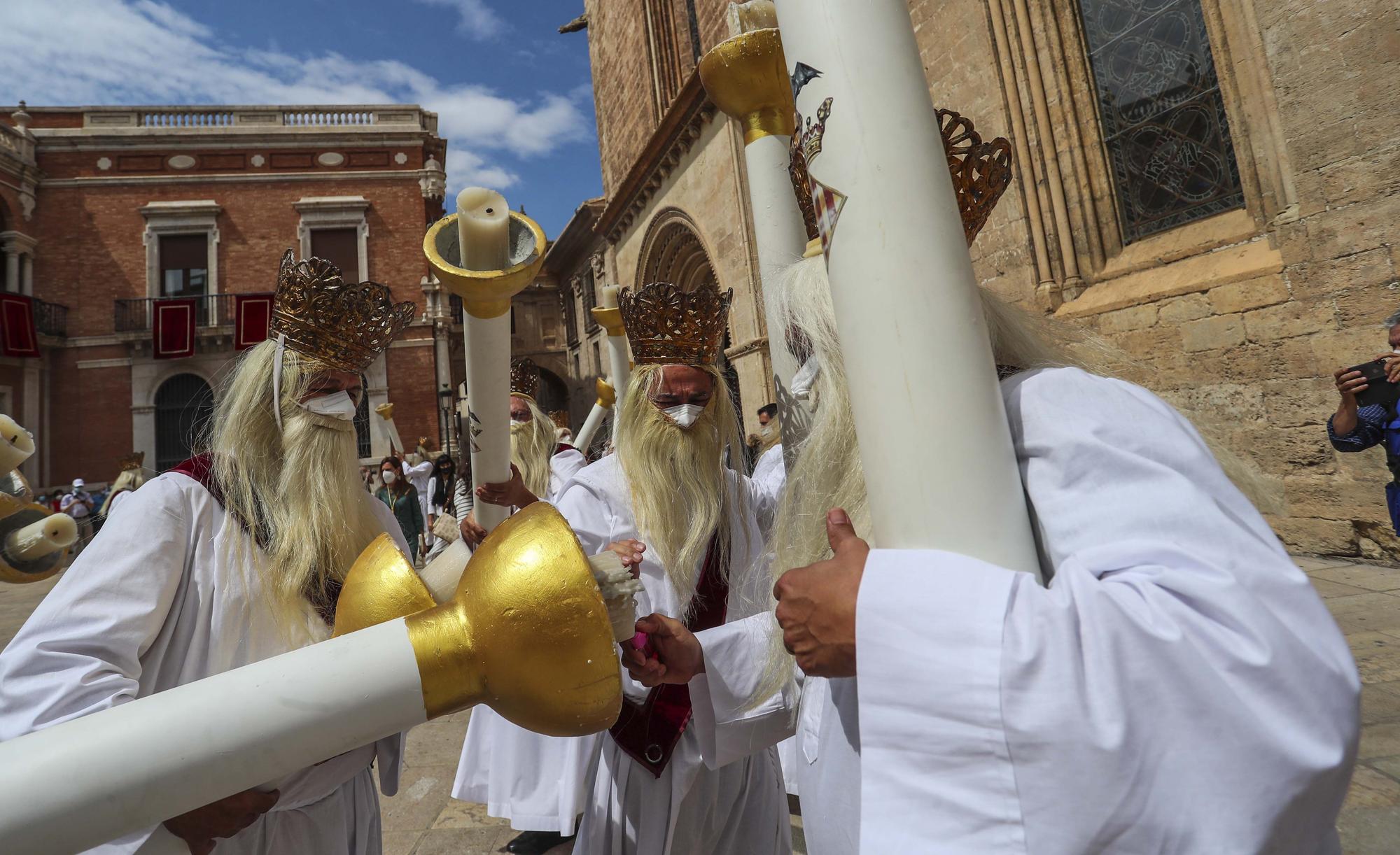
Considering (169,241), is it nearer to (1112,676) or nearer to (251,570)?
(251,570)

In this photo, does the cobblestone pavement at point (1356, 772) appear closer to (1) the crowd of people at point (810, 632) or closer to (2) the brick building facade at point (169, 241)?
(1) the crowd of people at point (810, 632)

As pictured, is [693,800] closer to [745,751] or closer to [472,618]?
[745,751]

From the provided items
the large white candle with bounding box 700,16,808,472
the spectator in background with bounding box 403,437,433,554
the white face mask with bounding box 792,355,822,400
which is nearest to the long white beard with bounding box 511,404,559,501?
the large white candle with bounding box 700,16,808,472

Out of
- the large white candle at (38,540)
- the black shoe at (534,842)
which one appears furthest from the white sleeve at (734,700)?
the large white candle at (38,540)

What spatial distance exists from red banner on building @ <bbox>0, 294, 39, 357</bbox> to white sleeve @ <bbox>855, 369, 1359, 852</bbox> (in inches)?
948

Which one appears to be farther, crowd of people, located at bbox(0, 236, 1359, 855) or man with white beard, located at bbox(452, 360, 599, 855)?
man with white beard, located at bbox(452, 360, 599, 855)

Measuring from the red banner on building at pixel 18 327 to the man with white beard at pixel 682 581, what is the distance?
22.3 meters

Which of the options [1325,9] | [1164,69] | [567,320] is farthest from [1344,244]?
[567,320]

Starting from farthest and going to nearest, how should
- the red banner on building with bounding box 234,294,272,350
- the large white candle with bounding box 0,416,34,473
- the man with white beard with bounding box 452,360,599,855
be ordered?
the red banner on building with bounding box 234,294,272,350 < the man with white beard with bounding box 452,360,599,855 < the large white candle with bounding box 0,416,34,473

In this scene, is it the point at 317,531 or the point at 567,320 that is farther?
the point at 567,320

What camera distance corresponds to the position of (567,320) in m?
24.7

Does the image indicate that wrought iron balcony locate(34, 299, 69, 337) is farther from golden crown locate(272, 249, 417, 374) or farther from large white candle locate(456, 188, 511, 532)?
large white candle locate(456, 188, 511, 532)

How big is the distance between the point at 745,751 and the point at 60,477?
2367cm

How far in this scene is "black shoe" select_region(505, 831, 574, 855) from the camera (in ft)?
8.59
